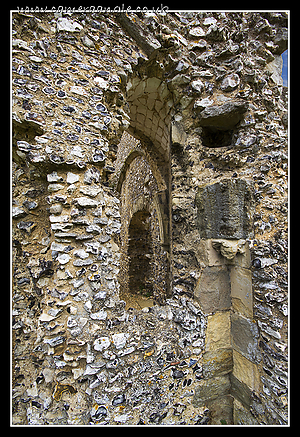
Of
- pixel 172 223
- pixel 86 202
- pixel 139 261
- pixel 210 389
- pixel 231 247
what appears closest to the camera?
pixel 86 202

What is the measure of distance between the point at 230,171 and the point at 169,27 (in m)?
1.60

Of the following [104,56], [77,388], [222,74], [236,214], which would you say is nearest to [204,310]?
[236,214]

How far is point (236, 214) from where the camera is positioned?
6.40 feet

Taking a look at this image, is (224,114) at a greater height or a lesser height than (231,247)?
greater

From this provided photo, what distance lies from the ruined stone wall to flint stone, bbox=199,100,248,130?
0.8 inches

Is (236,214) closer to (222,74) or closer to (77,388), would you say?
(222,74)

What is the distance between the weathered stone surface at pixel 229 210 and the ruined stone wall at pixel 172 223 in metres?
0.01

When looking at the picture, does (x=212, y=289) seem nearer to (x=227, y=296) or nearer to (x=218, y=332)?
(x=227, y=296)

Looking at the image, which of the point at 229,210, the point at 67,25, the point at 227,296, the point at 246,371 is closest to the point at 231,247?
the point at 229,210

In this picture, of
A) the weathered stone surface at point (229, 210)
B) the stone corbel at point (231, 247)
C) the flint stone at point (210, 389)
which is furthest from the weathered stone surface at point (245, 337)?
the weathered stone surface at point (229, 210)

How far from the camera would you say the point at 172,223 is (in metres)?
2.36

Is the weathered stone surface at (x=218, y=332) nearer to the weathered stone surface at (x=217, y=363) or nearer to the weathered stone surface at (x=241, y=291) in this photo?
the weathered stone surface at (x=217, y=363)

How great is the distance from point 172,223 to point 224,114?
1.25m

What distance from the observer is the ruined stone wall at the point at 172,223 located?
5.16 feet
